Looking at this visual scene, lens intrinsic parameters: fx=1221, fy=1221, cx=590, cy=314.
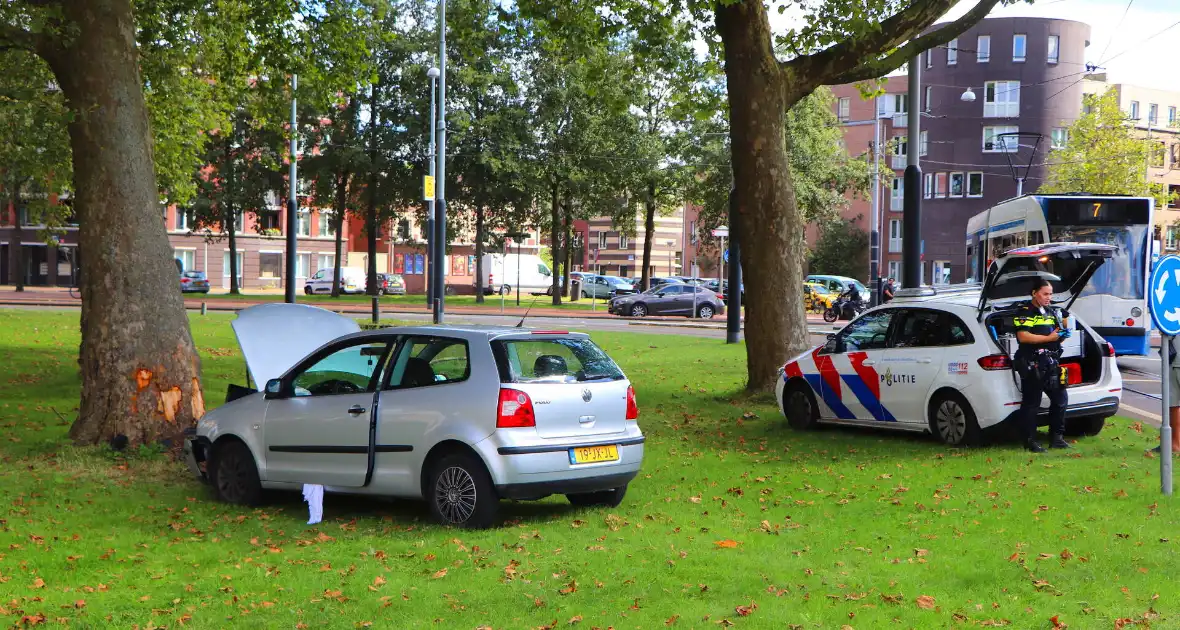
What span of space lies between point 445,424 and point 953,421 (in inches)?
226

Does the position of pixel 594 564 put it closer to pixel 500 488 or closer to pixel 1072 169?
pixel 500 488

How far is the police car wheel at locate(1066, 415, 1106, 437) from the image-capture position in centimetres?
1259

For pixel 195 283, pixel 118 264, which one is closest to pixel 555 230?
pixel 195 283

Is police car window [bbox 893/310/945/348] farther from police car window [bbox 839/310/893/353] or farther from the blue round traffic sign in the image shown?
the blue round traffic sign

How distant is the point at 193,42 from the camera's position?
2238cm

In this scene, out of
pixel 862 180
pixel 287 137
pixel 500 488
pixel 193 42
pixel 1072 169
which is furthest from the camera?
pixel 862 180

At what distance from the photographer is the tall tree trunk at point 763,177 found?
16.0m

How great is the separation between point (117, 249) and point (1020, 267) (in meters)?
9.40

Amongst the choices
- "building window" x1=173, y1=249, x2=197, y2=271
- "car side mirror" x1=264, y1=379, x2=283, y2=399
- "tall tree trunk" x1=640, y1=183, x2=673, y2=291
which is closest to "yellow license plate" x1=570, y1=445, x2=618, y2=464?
"car side mirror" x1=264, y1=379, x2=283, y2=399

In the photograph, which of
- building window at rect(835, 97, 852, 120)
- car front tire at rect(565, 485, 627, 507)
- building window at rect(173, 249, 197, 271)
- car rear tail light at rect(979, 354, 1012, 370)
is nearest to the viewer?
car front tire at rect(565, 485, 627, 507)

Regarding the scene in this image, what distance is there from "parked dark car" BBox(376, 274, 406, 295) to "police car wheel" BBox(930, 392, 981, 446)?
62550 mm

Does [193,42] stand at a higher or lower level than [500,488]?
higher

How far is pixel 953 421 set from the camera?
12047 millimetres

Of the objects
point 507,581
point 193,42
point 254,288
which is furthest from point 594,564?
point 254,288
